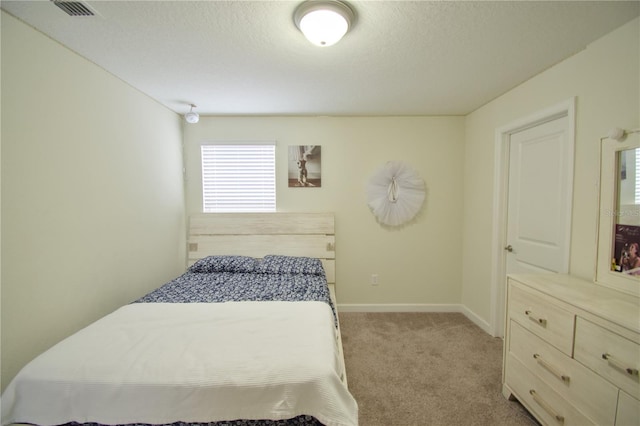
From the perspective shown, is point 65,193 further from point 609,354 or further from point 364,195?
point 609,354

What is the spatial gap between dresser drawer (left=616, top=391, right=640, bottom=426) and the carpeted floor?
633mm

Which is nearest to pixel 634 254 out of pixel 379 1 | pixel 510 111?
pixel 510 111

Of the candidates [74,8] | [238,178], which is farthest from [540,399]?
[74,8]

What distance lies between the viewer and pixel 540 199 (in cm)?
201

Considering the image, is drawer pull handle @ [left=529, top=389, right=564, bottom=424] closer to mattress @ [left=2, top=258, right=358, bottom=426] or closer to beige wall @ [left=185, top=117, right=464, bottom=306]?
mattress @ [left=2, top=258, right=358, bottom=426]

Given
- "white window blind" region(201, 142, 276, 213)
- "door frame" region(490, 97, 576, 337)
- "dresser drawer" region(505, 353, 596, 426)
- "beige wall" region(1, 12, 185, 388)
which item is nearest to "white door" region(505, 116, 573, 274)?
"door frame" region(490, 97, 576, 337)

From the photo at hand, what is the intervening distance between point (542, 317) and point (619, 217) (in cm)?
71

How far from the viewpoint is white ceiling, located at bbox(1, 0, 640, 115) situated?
1.28 m

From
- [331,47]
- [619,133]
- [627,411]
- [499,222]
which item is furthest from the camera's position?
[499,222]

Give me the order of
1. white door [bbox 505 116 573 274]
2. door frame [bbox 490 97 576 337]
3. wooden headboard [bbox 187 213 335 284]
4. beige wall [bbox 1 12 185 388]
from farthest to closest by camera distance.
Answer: wooden headboard [bbox 187 213 335 284] < door frame [bbox 490 97 576 337] < white door [bbox 505 116 573 274] < beige wall [bbox 1 12 185 388]

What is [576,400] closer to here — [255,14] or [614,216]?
[614,216]

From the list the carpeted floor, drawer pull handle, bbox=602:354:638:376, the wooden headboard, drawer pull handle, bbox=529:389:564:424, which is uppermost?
the wooden headboard

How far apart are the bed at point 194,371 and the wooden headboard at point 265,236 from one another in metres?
1.16

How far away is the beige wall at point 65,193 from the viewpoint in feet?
4.34
